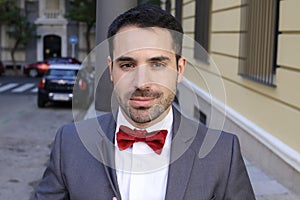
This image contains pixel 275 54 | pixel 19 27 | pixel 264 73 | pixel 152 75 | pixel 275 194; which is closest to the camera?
pixel 152 75

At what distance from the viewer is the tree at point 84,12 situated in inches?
1278

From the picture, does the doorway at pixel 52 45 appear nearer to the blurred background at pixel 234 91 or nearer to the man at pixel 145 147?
the blurred background at pixel 234 91

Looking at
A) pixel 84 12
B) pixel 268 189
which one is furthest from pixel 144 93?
pixel 84 12

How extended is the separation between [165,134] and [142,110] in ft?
0.65

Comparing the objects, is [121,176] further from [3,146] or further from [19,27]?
[19,27]

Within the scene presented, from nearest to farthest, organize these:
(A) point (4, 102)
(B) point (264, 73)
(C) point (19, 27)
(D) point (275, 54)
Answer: (D) point (275, 54) → (B) point (264, 73) → (A) point (4, 102) → (C) point (19, 27)

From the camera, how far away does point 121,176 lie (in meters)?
1.74

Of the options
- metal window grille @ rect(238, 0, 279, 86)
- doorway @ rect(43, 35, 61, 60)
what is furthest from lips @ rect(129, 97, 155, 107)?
doorway @ rect(43, 35, 61, 60)

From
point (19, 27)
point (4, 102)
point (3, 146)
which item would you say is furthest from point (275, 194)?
point (19, 27)

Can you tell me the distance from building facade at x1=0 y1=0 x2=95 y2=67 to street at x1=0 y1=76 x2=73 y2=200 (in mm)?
13531

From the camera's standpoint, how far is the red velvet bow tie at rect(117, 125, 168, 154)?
171 cm

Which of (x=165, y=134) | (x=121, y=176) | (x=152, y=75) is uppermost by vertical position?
(x=152, y=75)

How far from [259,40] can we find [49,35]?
99.4 feet

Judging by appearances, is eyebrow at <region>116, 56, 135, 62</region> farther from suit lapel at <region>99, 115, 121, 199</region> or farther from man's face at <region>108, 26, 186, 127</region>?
suit lapel at <region>99, 115, 121, 199</region>
